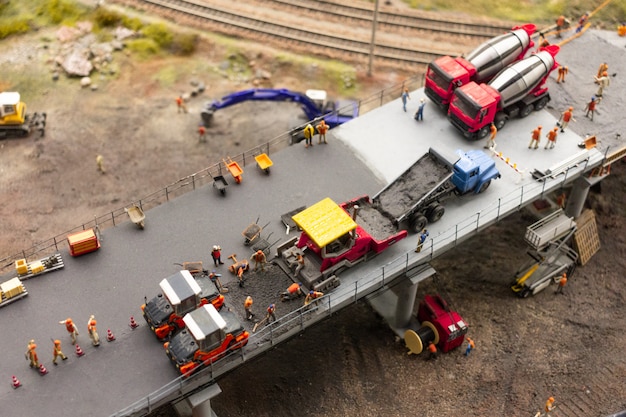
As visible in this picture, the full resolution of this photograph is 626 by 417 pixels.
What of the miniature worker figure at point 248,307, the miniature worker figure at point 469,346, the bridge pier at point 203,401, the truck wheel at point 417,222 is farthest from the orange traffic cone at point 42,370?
the miniature worker figure at point 469,346

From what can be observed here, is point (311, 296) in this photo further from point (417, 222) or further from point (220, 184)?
point (220, 184)

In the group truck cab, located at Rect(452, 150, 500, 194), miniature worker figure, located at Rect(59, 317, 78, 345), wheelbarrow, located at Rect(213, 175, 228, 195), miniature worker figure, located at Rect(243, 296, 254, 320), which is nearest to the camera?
miniature worker figure, located at Rect(59, 317, 78, 345)

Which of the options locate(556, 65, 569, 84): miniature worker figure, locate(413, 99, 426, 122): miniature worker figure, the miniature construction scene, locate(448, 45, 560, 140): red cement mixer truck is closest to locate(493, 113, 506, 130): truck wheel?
locate(448, 45, 560, 140): red cement mixer truck

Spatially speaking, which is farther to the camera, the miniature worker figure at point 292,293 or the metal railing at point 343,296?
the miniature worker figure at point 292,293

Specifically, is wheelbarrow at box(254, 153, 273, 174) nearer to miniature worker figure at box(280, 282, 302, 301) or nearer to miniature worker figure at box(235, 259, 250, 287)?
miniature worker figure at box(235, 259, 250, 287)

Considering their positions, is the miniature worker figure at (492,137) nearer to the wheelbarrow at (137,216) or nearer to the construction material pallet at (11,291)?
the wheelbarrow at (137,216)

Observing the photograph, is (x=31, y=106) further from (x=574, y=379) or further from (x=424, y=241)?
(x=574, y=379)

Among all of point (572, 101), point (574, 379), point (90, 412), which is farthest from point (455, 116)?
point (90, 412)

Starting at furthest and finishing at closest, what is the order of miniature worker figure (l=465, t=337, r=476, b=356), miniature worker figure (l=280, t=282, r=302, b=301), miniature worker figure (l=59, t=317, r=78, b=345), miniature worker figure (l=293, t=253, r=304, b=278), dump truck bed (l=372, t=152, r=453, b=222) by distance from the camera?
miniature worker figure (l=465, t=337, r=476, b=356), dump truck bed (l=372, t=152, r=453, b=222), miniature worker figure (l=293, t=253, r=304, b=278), miniature worker figure (l=280, t=282, r=302, b=301), miniature worker figure (l=59, t=317, r=78, b=345)
